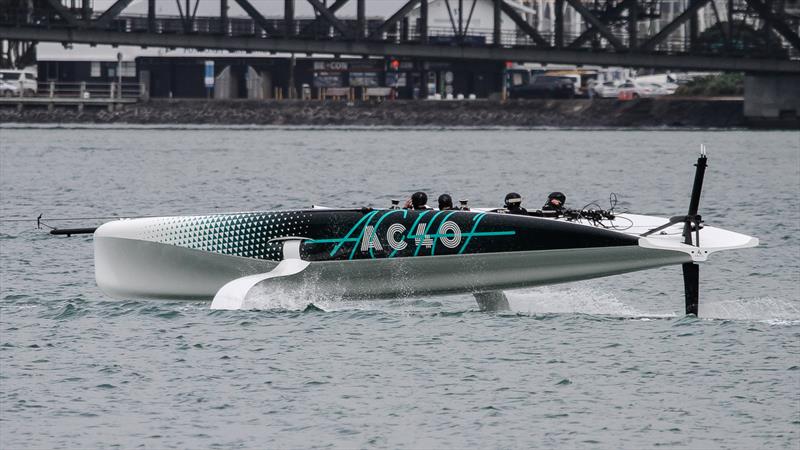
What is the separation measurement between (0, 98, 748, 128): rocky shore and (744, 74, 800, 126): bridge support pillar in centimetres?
793

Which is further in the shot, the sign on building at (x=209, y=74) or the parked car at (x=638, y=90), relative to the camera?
the sign on building at (x=209, y=74)

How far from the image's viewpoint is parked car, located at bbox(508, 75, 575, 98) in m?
117

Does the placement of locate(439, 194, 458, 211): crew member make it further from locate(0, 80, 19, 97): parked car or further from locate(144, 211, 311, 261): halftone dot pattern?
locate(0, 80, 19, 97): parked car

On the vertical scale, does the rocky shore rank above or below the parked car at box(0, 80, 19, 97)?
below

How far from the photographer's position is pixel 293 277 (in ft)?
82.1

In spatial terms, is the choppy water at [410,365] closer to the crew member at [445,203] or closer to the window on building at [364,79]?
the crew member at [445,203]

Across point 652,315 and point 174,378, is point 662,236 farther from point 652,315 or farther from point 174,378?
point 174,378

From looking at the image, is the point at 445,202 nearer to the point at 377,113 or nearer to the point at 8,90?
the point at 377,113

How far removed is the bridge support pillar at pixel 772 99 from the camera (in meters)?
102

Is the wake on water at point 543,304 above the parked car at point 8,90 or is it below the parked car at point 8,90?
below

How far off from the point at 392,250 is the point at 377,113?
93481 millimetres

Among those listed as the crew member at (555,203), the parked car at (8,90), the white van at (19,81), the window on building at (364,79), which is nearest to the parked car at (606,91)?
the window on building at (364,79)

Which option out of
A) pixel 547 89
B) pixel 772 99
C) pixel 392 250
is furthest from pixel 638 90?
pixel 392 250

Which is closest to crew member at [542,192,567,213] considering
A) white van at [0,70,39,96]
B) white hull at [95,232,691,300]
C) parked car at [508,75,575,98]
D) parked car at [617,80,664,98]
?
white hull at [95,232,691,300]
